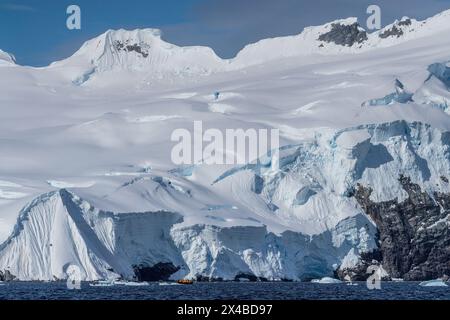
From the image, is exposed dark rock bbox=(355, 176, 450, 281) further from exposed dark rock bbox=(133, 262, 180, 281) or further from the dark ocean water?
exposed dark rock bbox=(133, 262, 180, 281)

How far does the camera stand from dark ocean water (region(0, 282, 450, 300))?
278ft

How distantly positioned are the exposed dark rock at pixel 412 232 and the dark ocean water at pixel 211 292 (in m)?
25.2

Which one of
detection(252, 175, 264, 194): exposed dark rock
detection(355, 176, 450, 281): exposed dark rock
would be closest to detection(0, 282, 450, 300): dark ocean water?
A: detection(355, 176, 450, 281): exposed dark rock

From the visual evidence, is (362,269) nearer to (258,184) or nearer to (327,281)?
(327,281)

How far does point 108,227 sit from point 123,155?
3452 cm

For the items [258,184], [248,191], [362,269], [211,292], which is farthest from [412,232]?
[211,292]

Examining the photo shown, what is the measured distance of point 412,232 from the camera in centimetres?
13462

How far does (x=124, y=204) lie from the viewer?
116 metres

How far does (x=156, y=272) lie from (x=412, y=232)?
33.1 meters

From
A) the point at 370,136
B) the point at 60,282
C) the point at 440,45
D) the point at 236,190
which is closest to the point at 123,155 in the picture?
the point at 236,190

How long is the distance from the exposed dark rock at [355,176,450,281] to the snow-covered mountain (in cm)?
15

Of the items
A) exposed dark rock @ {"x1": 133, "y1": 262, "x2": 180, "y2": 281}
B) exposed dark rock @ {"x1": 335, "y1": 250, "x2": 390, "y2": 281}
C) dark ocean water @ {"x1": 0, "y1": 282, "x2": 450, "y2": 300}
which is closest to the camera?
dark ocean water @ {"x1": 0, "y1": 282, "x2": 450, "y2": 300}

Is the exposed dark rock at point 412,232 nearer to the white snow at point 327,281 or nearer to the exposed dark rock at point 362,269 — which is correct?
the exposed dark rock at point 362,269
